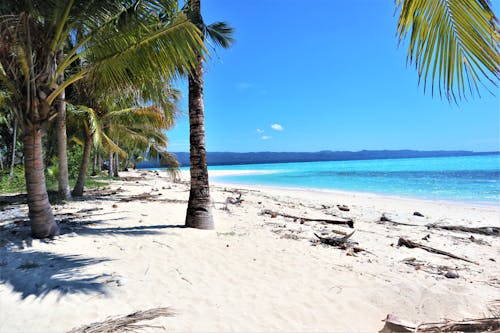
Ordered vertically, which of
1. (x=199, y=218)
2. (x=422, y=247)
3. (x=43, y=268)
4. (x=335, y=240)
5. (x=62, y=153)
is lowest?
(x=422, y=247)

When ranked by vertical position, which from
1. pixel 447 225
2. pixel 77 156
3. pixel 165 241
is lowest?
pixel 447 225

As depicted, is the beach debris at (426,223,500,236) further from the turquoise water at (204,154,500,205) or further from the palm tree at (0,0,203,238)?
the palm tree at (0,0,203,238)

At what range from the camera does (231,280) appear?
373 cm

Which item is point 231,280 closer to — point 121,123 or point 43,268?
point 43,268

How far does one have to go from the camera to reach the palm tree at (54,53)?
13.9 feet

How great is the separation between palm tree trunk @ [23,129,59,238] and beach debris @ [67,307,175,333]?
3046 mm

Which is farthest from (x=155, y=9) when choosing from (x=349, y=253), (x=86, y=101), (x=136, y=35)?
(x=86, y=101)

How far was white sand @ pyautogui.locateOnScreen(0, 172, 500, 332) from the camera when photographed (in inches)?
111

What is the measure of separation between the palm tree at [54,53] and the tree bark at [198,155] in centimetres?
123

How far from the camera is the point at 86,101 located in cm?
1065

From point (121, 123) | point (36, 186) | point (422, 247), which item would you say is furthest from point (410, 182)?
point (36, 186)

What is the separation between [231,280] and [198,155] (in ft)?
10.0

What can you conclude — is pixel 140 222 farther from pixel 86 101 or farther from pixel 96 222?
pixel 86 101

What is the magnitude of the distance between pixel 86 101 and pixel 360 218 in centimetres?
1020
